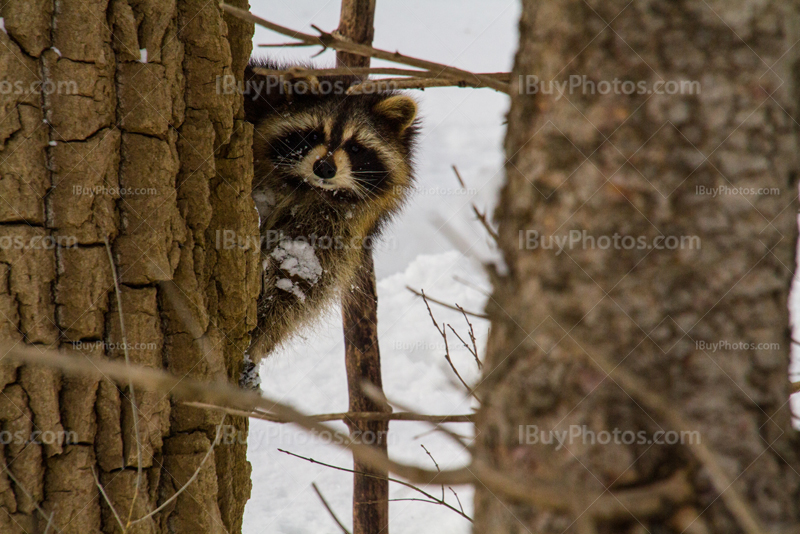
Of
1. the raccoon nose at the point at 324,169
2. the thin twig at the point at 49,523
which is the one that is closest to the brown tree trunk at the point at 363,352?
the raccoon nose at the point at 324,169

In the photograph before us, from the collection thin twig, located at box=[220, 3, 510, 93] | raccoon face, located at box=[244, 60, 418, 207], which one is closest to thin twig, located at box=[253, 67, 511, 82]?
thin twig, located at box=[220, 3, 510, 93]

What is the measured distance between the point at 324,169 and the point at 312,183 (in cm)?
9

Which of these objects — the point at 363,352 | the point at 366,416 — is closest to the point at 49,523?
the point at 366,416

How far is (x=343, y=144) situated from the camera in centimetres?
328

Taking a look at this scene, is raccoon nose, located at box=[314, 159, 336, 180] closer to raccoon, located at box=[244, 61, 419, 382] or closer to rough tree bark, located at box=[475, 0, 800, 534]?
raccoon, located at box=[244, 61, 419, 382]

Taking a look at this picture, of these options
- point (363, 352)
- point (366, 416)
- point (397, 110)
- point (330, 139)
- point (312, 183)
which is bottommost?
point (366, 416)

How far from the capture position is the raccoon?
292 centimetres

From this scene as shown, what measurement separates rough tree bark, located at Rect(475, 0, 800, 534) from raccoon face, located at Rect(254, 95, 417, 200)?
234 centimetres

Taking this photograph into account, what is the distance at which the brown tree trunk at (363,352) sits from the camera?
318 cm

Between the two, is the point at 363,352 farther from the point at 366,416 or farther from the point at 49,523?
the point at 366,416

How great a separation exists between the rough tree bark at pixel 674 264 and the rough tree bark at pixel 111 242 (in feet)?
3.00

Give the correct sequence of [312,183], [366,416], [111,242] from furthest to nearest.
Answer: [312,183]
[111,242]
[366,416]

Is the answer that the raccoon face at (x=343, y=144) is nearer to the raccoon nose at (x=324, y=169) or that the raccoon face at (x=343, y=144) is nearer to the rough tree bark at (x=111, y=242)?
the raccoon nose at (x=324, y=169)

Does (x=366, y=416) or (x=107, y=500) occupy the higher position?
(x=366, y=416)
